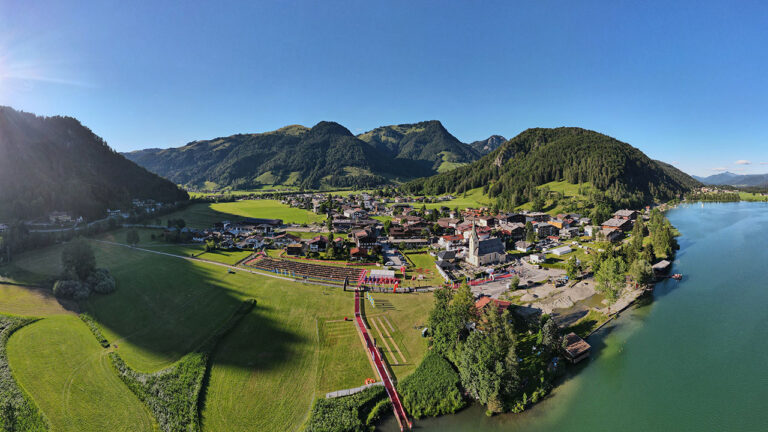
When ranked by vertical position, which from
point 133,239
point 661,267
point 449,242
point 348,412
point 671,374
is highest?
point 133,239

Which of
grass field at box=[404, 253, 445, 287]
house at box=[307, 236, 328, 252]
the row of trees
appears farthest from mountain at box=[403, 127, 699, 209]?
the row of trees

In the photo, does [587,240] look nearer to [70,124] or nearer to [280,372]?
[280,372]

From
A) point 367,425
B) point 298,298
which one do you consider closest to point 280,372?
point 367,425

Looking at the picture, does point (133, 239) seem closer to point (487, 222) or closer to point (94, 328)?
point (94, 328)

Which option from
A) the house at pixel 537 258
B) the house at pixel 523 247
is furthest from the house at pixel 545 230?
the house at pixel 537 258

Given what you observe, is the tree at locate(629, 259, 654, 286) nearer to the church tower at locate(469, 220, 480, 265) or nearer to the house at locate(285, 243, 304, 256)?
the church tower at locate(469, 220, 480, 265)

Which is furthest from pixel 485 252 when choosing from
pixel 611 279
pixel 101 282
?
pixel 101 282
